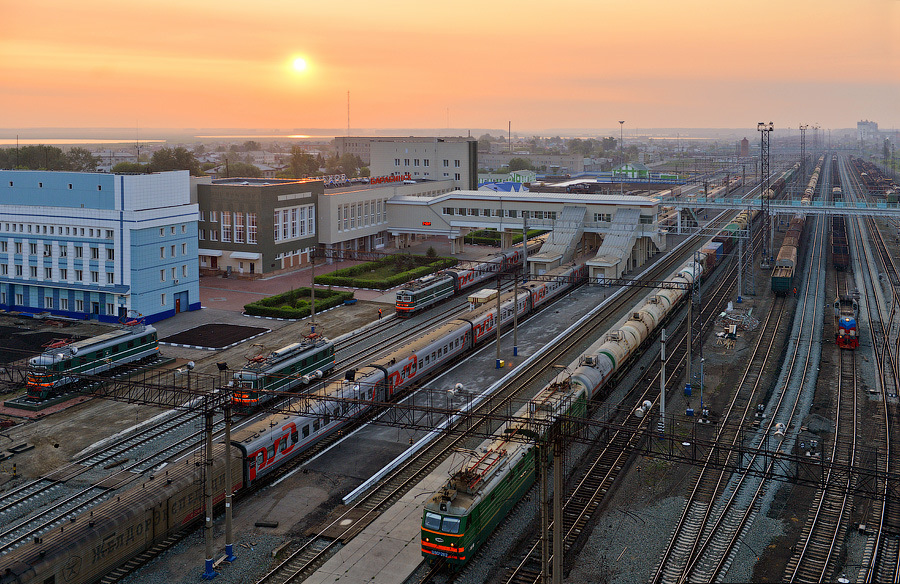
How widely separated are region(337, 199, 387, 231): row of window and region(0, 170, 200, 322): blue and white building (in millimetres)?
24934

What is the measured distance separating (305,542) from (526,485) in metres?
8.94

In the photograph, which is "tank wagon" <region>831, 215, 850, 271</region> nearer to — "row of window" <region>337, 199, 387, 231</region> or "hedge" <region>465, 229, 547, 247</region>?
"hedge" <region>465, 229, 547, 247</region>

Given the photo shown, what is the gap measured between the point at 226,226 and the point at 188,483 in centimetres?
5561

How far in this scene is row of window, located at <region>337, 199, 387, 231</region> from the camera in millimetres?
89794

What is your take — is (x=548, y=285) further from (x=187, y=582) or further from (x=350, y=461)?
(x=187, y=582)

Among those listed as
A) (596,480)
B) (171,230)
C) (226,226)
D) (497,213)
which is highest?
(497,213)

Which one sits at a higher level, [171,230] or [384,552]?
[171,230]

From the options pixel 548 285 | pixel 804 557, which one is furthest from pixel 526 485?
pixel 548 285

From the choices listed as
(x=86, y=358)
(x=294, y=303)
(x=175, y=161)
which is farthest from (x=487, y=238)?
(x=175, y=161)

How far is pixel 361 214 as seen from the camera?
3681 inches

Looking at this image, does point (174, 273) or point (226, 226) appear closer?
point (174, 273)

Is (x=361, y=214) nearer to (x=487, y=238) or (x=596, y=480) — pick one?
(x=487, y=238)

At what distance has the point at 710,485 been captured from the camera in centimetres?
3322

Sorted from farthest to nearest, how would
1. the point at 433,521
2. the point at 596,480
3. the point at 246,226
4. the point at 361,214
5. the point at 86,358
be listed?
the point at 361,214 → the point at 246,226 → the point at 86,358 → the point at 596,480 → the point at 433,521
